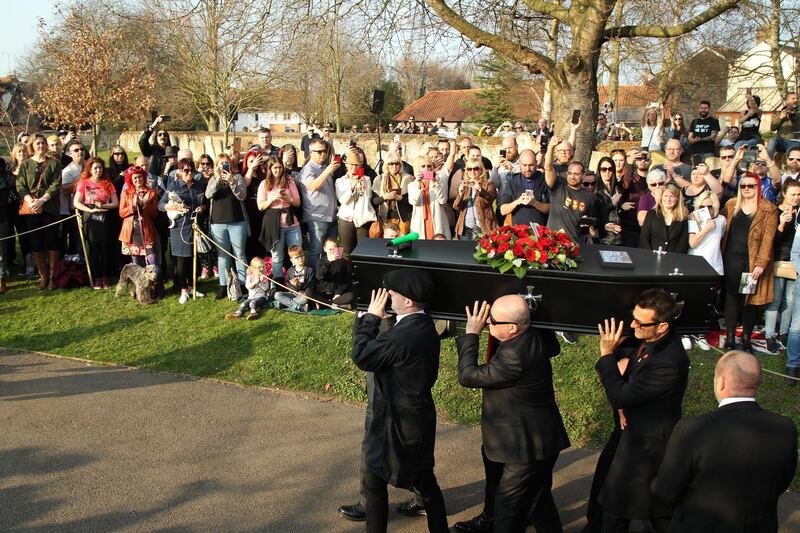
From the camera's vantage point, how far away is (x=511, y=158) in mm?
9859

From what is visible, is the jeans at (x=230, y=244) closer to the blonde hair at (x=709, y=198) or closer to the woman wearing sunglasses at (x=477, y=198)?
the woman wearing sunglasses at (x=477, y=198)

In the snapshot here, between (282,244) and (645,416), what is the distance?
6.19 metres

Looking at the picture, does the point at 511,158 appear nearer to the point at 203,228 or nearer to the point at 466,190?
the point at 466,190

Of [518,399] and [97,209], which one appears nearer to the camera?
[518,399]

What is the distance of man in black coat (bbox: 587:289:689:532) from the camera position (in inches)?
150

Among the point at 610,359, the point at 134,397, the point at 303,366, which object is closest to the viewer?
the point at 610,359

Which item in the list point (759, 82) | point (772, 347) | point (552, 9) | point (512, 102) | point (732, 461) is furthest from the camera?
point (512, 102)

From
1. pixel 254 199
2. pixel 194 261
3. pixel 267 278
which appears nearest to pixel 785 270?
pixel 267 278

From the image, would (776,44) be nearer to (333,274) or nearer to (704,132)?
(704,132)

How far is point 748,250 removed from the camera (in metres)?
7.34

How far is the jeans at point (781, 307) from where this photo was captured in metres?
7.46

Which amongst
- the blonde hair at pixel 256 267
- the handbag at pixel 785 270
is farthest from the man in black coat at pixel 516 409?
the blonde hair at pixel 256 267

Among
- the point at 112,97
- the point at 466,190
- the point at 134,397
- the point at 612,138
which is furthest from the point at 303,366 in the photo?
the point at 112,97

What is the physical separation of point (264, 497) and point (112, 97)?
2452 cm
